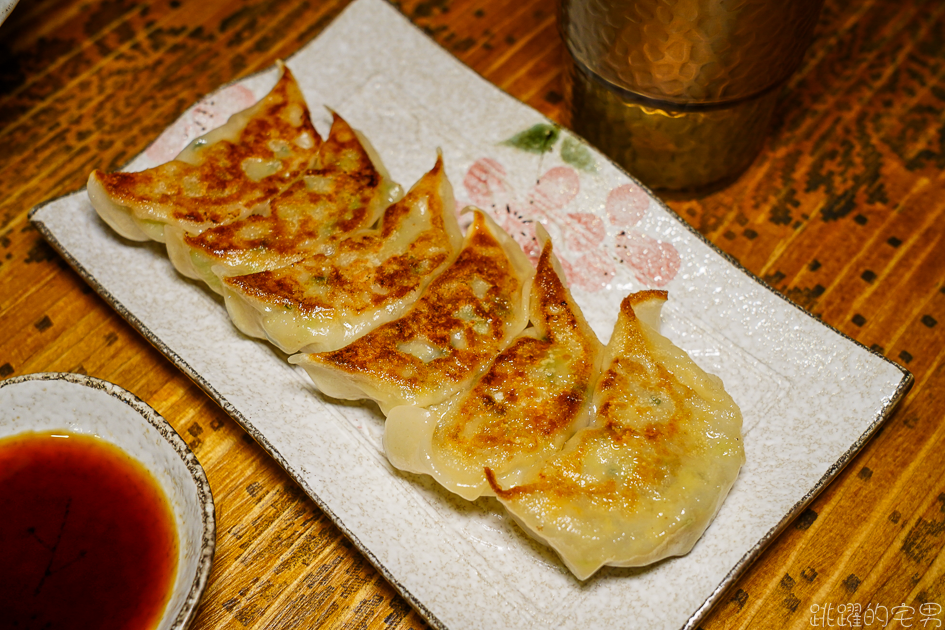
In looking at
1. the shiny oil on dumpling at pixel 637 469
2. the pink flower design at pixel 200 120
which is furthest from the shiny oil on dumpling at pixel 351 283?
the pink flower design at pixel 200 120

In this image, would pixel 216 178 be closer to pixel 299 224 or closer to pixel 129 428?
pixel 299 224

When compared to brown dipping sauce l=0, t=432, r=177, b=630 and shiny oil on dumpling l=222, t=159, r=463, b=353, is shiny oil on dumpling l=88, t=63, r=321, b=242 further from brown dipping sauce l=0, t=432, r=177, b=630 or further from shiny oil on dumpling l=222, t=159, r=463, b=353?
brown dipping sauce l=0, t=432, r=177, b=630

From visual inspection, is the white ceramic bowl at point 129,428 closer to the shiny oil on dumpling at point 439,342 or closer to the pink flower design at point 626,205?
the shiny oil on dumpling at point 439,342

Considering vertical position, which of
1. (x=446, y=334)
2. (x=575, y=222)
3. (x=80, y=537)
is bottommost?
(x=575, y=222)

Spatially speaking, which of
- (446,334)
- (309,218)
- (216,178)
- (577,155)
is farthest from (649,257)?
(216,178)

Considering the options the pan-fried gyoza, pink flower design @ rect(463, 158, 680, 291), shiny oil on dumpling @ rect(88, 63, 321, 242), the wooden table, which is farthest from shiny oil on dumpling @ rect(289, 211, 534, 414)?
shiny oil on dumpling @ rect(88, 63, 321, 242)

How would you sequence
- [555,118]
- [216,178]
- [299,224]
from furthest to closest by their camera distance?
[555,118] < [216,178] < [299,224]

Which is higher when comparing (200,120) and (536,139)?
(200,120)
